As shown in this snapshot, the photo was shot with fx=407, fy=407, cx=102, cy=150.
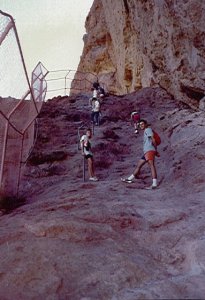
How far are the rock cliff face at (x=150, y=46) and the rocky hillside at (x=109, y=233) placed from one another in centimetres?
448

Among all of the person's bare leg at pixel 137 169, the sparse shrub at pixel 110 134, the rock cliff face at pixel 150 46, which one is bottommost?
the person's bare leg at pixel 137 169

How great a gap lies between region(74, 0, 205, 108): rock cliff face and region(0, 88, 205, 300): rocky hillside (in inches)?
176

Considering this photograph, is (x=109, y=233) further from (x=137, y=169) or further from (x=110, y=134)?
(x=110, y=134)

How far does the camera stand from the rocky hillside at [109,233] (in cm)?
452

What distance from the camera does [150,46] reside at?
20688 mm

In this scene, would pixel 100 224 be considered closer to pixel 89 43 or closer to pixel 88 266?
pixel 88 266

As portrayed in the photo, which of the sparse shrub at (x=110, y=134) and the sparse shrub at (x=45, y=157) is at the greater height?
the sparse shrub at (x=110, y=134)

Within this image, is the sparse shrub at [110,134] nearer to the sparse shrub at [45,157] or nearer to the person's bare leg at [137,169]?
the sparse shrub at [45,157]

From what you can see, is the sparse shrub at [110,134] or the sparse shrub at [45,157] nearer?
the sparse shrub at [45,157]

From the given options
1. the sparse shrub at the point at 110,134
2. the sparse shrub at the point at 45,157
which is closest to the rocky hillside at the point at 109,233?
the sparse shrub at the point at 45,157

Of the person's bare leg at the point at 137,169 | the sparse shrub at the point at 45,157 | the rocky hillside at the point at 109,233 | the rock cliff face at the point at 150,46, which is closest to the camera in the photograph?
the rocky hillside at the point at 109,233

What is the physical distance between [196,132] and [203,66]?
4073mm

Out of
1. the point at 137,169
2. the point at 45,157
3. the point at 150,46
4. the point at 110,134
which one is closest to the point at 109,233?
the point at 137,169

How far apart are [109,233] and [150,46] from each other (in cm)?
1622
